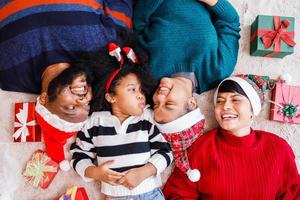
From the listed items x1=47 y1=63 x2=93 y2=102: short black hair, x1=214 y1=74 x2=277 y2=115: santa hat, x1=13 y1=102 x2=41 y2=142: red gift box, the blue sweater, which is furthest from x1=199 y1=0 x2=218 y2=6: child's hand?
x1=13 y1=102 x2=41 y2=142: red gift box

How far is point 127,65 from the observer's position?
3.66ft

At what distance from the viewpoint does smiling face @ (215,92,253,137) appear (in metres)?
1.11

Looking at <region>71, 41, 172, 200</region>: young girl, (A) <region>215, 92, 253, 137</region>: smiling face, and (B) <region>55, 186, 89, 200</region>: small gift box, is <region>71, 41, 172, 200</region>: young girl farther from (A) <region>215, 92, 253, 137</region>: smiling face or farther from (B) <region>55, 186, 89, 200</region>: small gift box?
(A) <region>215, 92, 253, 137</region>: smiling face

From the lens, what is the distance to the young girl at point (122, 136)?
1098 millimetres

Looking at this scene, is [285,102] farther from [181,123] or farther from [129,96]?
[129,96]

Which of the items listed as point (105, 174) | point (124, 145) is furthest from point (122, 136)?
point (105, 174)

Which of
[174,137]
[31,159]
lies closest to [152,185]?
[174,137]

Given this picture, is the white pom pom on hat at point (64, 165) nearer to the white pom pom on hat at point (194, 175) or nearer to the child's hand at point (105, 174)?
the child's hand at point (105, 174)

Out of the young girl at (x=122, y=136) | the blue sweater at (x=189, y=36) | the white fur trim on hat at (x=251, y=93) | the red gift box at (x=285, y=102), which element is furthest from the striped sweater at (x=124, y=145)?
the red gift box at (x=285, y=102)

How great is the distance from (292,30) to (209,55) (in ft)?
1.07

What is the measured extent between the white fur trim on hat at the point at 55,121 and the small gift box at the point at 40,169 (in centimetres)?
17

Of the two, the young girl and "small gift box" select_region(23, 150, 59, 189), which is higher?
the young girl

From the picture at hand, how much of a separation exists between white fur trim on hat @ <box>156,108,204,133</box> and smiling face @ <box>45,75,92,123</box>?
0.27 meters

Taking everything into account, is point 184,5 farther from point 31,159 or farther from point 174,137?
point 31,159
